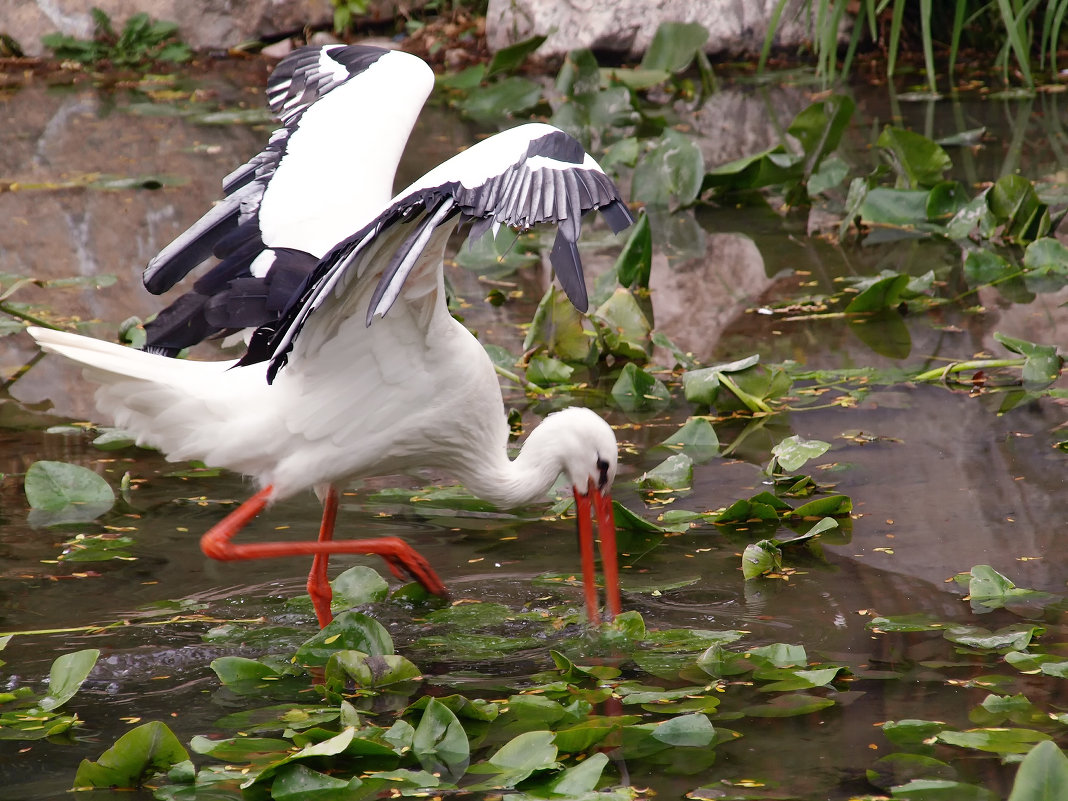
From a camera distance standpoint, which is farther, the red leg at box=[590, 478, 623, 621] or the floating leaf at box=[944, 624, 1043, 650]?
the red leg at box=[590, 478, 623, 621]

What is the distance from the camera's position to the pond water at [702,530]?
11.3ft

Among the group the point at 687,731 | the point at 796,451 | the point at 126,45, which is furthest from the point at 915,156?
the point at 126,45

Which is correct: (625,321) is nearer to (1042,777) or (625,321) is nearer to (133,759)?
(133,759)

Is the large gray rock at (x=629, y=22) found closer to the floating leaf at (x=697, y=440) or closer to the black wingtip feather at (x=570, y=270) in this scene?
the floating leaf at (x=697, y=440)

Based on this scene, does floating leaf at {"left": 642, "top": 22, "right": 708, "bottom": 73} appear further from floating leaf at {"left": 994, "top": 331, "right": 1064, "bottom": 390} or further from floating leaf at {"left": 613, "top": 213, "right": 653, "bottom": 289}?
floating leaf at {"left": 994, "top": 331, "right": 1064, "bottom": 390}

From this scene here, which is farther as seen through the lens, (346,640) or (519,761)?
(346,640)

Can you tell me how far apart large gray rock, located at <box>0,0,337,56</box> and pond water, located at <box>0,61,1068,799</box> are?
623cm

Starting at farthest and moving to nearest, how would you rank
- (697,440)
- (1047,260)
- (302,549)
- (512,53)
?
(512,53) < (1047,260) < (697,440) < (302,549)

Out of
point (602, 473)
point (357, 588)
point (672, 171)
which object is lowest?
point (357, 588)

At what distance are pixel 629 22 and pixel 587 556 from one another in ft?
30.0

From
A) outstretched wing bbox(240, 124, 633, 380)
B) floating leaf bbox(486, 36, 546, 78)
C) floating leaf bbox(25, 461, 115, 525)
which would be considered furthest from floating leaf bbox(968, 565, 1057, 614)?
floating leaf bbox(486, 36, 546, 78)

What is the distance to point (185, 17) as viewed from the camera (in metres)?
14.4

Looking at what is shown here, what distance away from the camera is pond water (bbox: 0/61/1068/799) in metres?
3.46

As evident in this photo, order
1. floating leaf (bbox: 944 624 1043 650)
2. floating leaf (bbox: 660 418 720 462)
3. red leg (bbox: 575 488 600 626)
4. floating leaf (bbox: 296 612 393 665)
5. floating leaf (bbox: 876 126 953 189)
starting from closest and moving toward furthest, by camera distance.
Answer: floating leaf (bbox: 944 624 1043 650) < floating leaf (bbox: 296 612 393 665) < red leg (bbox: 575 488 600 626) < floating leaf (bbox: 660 418 720 462) < floating leaf (bbox: 876 126 953 189)
